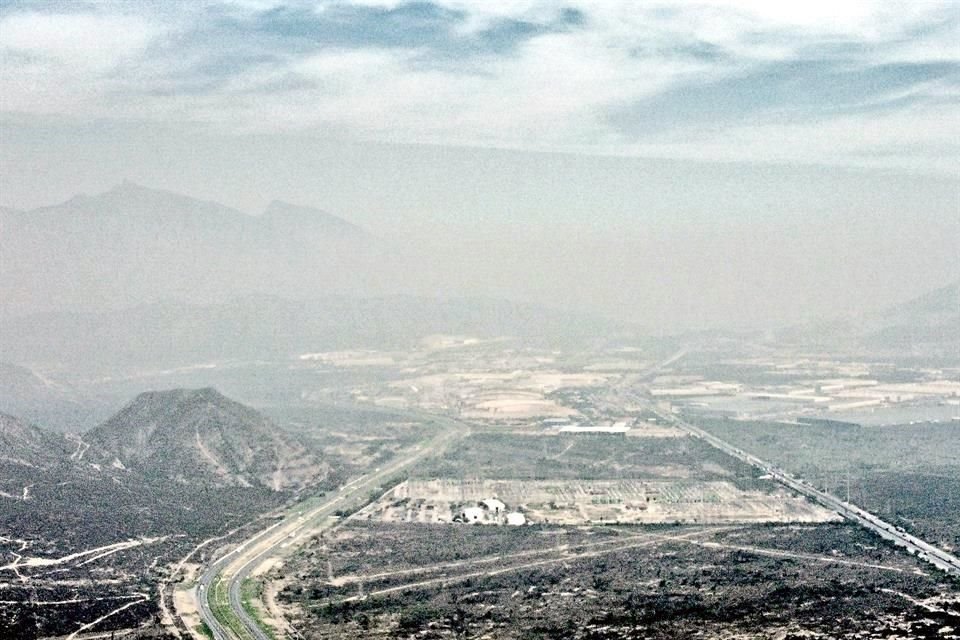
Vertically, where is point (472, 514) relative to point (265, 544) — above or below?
below

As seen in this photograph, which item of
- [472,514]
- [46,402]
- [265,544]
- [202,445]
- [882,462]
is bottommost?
[882,462]

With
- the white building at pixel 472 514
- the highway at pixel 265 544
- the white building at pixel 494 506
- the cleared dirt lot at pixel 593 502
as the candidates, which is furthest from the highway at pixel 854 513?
the highway at pixel 265 544

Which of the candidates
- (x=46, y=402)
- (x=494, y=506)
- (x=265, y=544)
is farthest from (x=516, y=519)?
(x=46, y=402)

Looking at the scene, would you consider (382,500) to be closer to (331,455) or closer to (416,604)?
(331,455)

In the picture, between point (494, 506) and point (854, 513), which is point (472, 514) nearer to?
point (494, 506)

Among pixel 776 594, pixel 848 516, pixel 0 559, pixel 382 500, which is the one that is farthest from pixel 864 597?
pixel 0 559

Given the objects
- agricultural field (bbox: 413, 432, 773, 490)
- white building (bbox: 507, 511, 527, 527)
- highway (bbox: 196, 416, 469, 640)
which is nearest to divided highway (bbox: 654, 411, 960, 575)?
agricultural field (bbox: 413, 432, 773, 490)
